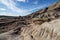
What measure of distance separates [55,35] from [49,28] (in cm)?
170

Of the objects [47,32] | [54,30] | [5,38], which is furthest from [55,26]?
[5,38]

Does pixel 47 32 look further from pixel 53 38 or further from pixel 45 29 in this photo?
pixel 53 38

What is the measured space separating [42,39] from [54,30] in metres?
1.93

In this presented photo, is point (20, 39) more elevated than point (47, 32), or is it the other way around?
point (47, 32)

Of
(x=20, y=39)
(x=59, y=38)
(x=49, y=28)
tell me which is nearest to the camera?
(x=59, y=38)

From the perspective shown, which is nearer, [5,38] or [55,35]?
[55,35]

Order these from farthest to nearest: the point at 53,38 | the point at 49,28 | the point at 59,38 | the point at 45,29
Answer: the point at 45,29
the point at 49,28
the point at 53,38
the point at 59,38

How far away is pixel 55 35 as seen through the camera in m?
12.2

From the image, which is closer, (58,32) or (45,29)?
(58,32)

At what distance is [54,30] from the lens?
12.8 meters

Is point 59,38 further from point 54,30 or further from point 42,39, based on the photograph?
point 42,39

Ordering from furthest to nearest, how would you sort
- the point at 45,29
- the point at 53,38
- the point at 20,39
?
the point at 20,39 → the point at 45,29 → the point at 53,38

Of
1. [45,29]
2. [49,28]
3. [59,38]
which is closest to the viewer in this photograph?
[59,38]

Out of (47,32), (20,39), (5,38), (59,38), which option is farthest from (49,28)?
(5,38)
